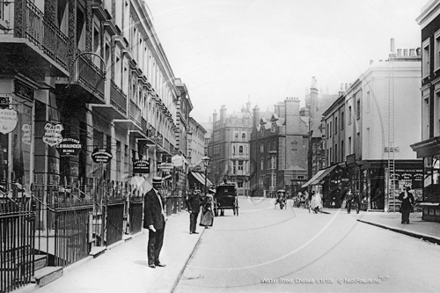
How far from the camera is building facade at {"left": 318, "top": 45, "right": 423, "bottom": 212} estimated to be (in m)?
35.1

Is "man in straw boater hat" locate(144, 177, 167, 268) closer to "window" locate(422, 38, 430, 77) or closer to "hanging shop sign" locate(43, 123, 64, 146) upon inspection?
"hanging shop sign" locate(43, 123, 64, 146)

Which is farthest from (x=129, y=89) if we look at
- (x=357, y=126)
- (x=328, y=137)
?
(x=328, y=137)

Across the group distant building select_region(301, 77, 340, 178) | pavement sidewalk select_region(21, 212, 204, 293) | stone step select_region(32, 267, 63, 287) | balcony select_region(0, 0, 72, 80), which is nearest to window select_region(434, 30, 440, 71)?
pavement sidewalk select_region(21, 212, 204, 293)

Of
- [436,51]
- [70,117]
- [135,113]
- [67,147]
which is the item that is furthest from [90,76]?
[436,51]

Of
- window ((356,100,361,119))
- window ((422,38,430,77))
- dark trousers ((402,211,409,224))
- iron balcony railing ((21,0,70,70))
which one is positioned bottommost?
dark trousers ((402,211,409,224))

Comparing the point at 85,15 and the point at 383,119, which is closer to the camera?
the point at 85,15

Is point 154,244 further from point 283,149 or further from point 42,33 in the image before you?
point 283,149

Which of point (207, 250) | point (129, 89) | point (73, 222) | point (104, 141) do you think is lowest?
point (207, 250)

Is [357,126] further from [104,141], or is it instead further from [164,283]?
[164,283]

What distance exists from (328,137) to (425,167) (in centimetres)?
2688

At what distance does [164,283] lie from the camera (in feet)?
28.2

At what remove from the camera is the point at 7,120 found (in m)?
10.5

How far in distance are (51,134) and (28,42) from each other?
291 cm

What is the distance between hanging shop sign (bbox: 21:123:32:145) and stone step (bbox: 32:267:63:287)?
4.83 m
